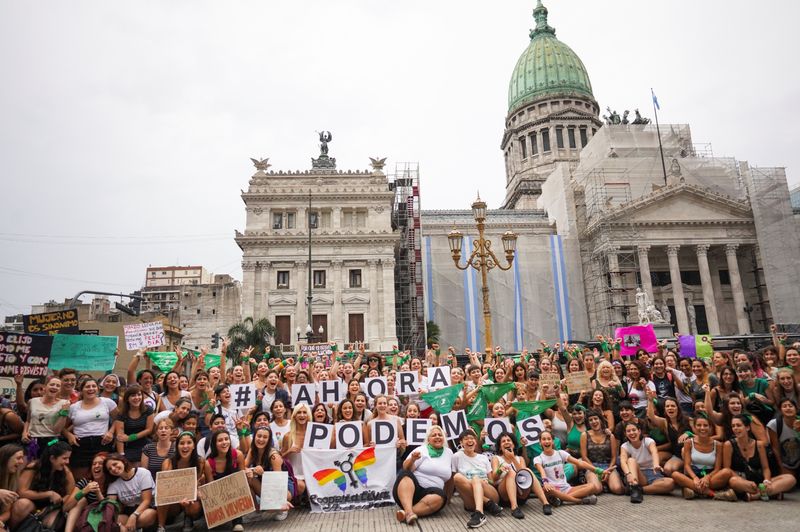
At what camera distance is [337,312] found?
41.1 m

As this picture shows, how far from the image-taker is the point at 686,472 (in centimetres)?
861

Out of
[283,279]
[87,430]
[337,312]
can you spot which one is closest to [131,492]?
[87,430]

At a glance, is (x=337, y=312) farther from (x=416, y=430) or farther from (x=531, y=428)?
(x=531, y=428)

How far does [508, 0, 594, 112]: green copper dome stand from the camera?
7281cm

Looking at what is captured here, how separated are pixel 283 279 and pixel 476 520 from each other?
36.3 m

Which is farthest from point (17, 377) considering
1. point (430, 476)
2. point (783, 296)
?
point (783, 296)

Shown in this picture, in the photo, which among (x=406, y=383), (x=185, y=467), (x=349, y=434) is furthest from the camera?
(x=406, y=383)

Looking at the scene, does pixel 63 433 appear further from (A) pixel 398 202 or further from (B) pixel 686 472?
(A) pixel 398 202

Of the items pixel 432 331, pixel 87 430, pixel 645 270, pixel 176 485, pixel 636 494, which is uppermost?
pixel 645 270

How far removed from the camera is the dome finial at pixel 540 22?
266 feet

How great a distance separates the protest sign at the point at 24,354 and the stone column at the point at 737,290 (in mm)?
46976

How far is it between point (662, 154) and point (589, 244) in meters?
11.5

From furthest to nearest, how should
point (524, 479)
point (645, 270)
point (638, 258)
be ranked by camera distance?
1. point (638, 258)
2. point (645, 270)
3. point (524, 479)

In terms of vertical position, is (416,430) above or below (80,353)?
below
